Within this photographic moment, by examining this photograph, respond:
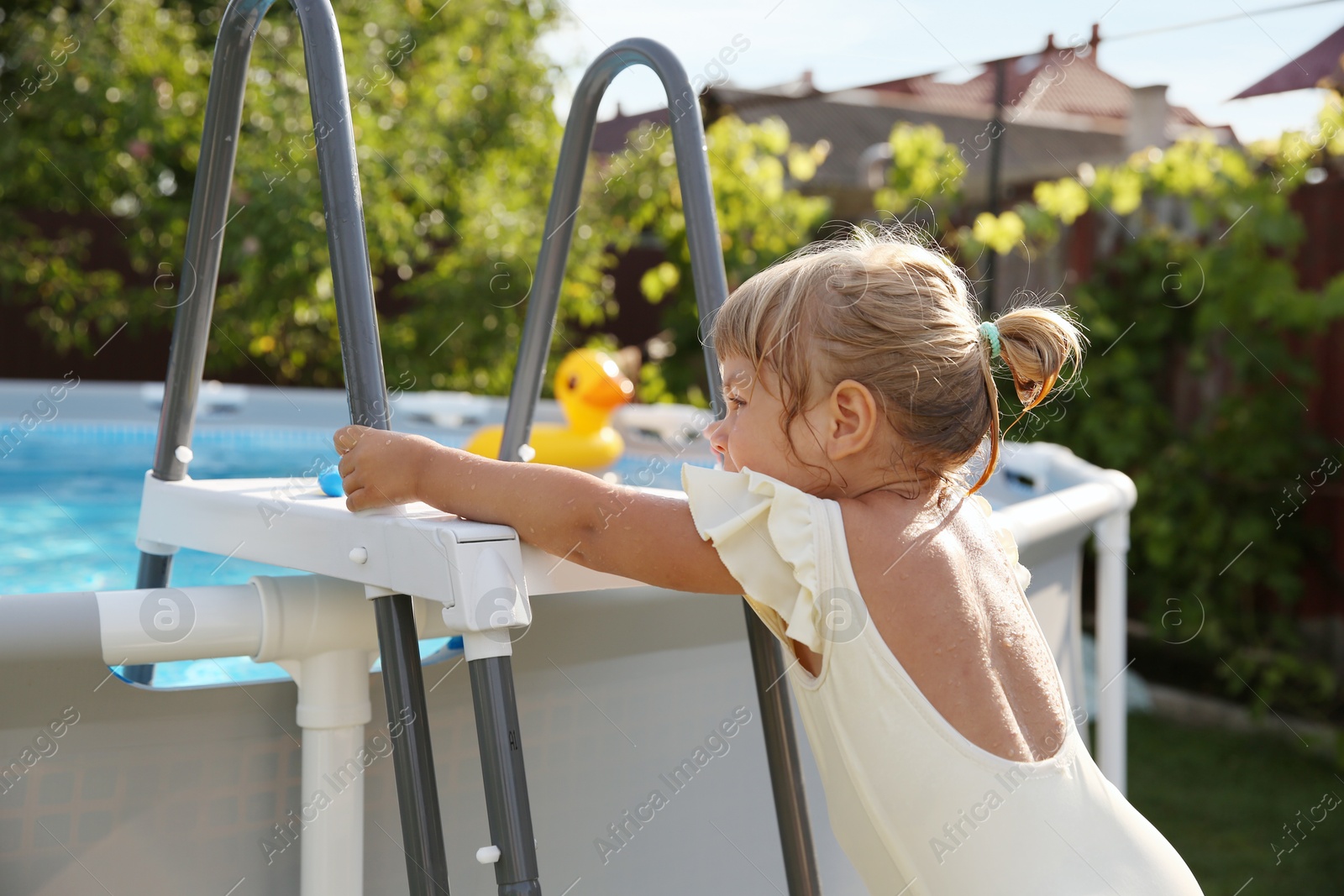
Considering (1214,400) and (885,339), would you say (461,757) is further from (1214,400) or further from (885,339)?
(1214,400)

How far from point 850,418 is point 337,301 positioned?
547mm

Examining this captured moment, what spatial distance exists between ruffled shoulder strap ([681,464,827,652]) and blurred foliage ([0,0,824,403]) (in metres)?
4.88

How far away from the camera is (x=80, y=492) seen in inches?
186

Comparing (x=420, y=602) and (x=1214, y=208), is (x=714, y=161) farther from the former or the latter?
(x=420, y=602)

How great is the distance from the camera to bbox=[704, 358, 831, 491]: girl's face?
1.17m

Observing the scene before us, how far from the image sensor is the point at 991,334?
122 centimetres

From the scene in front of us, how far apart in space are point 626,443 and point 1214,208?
266 centimetres

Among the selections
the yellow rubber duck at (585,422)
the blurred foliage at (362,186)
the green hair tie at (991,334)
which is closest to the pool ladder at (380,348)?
the green hair tie at (991,334)

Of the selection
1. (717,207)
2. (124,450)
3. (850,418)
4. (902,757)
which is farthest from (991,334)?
(717,207)

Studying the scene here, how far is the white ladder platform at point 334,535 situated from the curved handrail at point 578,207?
430mm

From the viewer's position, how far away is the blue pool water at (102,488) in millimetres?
3578

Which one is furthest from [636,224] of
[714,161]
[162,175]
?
[162,175]

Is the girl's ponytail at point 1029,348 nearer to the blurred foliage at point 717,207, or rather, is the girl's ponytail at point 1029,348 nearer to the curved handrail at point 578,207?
the curved handrail at point 578,207

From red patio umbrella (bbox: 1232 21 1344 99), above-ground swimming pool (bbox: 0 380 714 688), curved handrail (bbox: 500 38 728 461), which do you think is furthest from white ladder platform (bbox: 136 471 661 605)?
A: red patio umbrella (bbox: 1232 21 1344 99)
